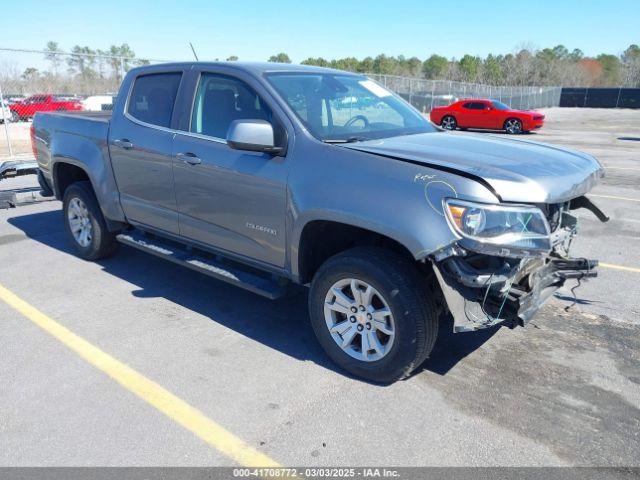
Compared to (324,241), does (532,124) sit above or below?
below

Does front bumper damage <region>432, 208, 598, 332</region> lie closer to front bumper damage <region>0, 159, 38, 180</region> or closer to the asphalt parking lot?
the asphalt parking lot

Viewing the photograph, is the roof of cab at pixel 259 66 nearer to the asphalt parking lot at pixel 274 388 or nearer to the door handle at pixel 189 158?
the door handle at pixel 189 158

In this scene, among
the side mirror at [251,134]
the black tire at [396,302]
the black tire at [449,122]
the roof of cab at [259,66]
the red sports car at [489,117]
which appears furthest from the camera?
the black tire at [449,122]

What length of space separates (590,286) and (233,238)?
3.42 metres

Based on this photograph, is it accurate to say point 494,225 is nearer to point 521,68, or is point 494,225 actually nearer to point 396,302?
Result: point 396,302

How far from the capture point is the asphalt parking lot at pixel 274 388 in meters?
2.74

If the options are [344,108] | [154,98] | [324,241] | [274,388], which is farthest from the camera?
[154,98]

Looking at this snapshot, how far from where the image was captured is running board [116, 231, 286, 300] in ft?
12.4

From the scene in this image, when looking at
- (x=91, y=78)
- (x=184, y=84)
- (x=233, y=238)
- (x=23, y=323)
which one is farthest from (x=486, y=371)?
(x=91, y=78)

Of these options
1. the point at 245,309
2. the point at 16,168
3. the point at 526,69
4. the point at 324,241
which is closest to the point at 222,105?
the point at 324,241

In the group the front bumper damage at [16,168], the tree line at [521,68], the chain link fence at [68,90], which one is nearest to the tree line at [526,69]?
the tree line at [521,68]

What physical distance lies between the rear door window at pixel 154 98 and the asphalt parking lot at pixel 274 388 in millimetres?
1564

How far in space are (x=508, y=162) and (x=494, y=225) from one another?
574mm

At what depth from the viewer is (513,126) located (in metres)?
23.9
